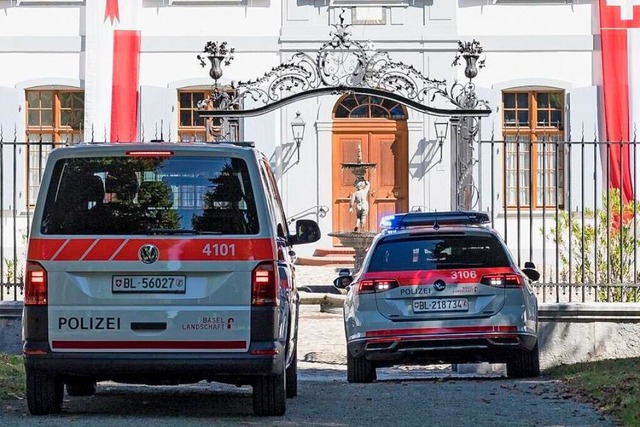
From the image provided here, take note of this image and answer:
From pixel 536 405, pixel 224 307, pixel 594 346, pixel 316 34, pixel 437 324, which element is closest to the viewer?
pixel 224 307

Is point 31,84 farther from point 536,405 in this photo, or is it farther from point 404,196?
point 536,405

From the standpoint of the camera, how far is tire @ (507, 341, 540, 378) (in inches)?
491

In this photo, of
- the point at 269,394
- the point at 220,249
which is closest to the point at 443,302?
the point at 269,394

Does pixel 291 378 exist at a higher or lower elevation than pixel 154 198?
lower

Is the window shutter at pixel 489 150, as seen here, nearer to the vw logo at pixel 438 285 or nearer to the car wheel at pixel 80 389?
the vw logo at pixel 438 285

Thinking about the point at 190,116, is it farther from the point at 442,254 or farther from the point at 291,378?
the point at 291,378

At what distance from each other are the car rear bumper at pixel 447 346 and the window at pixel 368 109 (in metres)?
14.1

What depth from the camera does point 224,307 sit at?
8.92 meters

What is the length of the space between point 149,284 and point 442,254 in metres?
3.84

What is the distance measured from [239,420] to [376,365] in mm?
3627

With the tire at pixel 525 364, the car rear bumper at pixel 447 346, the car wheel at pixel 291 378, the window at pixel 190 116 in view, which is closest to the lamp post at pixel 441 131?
the window at pixel 190 116

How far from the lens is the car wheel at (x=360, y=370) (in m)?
12.6

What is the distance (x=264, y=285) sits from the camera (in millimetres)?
8945

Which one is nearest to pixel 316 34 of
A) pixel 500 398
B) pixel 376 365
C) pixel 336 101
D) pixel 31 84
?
pixel 336 101
